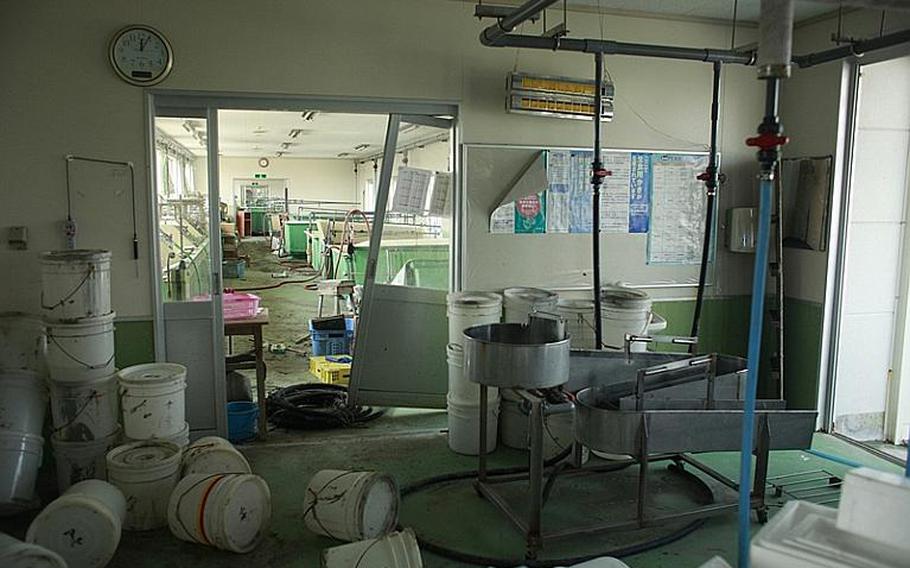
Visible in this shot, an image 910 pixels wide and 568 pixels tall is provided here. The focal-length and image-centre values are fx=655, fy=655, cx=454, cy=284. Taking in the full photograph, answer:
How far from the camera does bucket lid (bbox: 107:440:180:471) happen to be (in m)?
2.93

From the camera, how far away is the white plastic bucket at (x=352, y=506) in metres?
2.72

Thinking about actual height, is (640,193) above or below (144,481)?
above

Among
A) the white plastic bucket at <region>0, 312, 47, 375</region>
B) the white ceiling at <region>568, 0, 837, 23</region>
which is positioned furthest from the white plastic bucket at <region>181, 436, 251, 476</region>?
the white ceiling at <region>568, 0, 837, 23</region>

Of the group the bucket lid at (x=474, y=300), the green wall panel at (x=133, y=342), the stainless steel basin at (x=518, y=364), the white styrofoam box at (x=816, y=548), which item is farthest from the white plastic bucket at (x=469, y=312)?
the white styrofoam box at (x=816, y=548)

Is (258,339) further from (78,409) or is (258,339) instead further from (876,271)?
(876,271)

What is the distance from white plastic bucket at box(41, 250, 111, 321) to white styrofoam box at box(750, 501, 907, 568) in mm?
3109

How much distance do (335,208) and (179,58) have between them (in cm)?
1313

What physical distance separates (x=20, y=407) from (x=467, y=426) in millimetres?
2270

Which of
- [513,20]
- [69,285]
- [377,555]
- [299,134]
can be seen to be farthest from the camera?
[299,134]

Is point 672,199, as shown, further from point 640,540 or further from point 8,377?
point 8,377

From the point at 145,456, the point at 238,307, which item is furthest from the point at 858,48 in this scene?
the point at 145,456

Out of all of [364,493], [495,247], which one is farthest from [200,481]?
[495,247]

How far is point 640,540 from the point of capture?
114 inches

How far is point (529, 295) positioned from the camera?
406 cm
